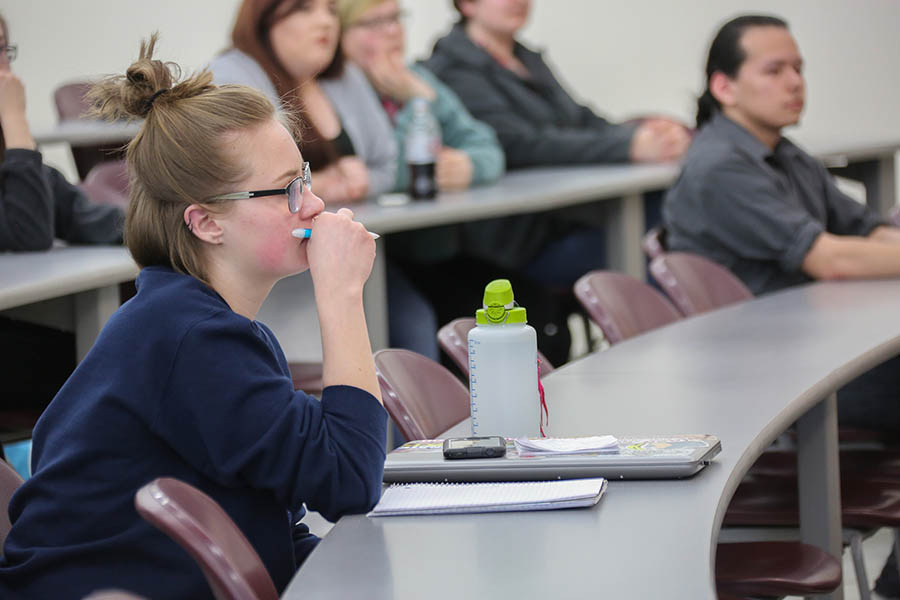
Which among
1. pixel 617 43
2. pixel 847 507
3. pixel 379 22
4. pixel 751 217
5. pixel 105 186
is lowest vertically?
pixel 847 507

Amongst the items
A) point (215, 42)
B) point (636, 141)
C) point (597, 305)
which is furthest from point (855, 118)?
point (597, 305)

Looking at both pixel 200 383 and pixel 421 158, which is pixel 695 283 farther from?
pixel 200 383

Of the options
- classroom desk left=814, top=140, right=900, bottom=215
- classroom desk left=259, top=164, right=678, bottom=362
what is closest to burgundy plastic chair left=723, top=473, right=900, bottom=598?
classroom desk left=259, top=164, right=678, bottom=362

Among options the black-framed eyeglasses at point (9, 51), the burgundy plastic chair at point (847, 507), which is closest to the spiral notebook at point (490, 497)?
the burgundy plastic chair at point (847, 507)

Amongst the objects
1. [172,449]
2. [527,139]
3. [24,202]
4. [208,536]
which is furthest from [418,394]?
[527,139]

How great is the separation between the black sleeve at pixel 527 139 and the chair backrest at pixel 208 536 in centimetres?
349

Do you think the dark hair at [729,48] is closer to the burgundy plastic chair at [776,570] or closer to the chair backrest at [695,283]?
the chair backrest at [695,283]

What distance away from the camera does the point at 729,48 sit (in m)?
2.98

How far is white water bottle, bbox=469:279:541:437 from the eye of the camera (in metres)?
1.38

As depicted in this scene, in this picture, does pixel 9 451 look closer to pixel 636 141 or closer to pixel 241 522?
pixel 241 522

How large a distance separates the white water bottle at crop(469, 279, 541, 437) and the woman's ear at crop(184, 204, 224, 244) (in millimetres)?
309

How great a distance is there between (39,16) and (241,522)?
19.2ft

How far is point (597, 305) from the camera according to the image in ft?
7.34

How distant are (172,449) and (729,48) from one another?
84.4 inches
